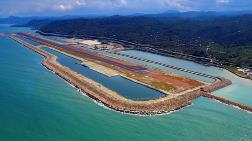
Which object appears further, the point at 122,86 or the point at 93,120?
the point at 122,86

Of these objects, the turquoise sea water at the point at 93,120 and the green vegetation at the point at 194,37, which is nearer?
the turquoise sea water at the point at 93,120

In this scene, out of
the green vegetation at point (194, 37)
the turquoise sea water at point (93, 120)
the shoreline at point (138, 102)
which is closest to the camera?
the turquoise sea water at point (93, 120)

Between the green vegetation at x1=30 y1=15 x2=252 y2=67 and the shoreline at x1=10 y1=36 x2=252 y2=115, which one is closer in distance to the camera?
the shoreline at x1=10 y1=36 x2=252 y2=115

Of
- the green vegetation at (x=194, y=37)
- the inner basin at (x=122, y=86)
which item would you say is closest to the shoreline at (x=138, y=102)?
the inner basin at (x=122, y=86)

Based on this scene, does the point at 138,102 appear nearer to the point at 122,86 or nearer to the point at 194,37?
the point at 122,86

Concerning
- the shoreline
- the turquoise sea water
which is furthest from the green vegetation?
the turquoise sea water

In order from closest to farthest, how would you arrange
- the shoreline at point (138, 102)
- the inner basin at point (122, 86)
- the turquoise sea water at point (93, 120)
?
the turquoise sea water at point (93, 120) → the shoreline at point (138, 102) → the inner basin at point (122, 86)

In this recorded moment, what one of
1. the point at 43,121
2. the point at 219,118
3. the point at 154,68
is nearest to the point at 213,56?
the point at 154,68

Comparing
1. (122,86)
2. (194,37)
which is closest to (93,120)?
(122,86)

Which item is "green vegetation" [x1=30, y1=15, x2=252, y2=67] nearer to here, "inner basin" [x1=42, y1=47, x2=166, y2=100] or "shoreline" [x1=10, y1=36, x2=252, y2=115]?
"shoreline" [x1=10, y1=36, x2=252, y2=115]

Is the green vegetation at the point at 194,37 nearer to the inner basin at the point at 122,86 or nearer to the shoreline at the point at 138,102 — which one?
the shoreline at the point at 138,102
